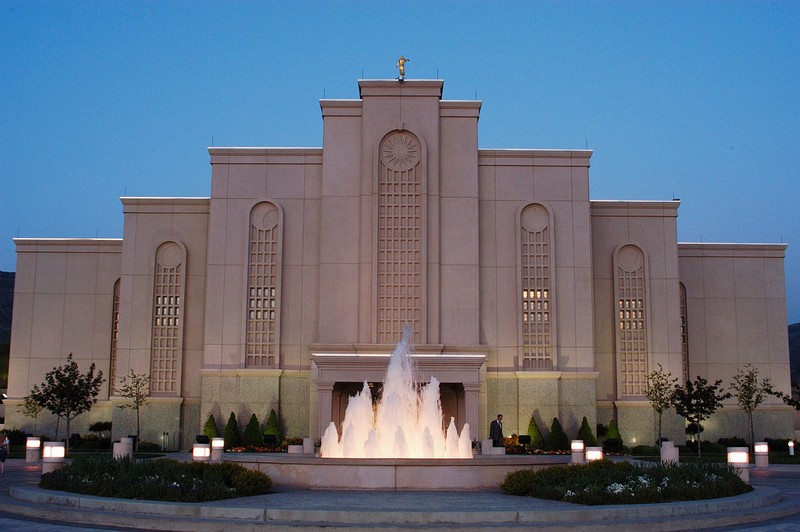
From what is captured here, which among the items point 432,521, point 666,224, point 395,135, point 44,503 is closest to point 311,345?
point 395,135

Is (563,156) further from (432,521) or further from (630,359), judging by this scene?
(432,521)

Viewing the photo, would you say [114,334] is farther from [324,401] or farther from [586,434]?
[586,434]

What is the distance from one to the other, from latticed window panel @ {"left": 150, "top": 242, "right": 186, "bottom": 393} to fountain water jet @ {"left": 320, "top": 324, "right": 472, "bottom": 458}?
14.7 m

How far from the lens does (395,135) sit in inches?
1559

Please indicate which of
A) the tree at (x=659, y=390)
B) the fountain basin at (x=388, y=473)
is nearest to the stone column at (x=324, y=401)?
the tree at (x=659, y=390)

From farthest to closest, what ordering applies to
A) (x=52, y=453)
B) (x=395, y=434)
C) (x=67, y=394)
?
(x=67, y=394)
(x=395, y=434)
(x=52, y=453)

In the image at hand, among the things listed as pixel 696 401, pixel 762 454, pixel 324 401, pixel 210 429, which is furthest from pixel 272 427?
pixel 762 454

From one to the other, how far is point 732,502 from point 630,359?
24217 millimetres

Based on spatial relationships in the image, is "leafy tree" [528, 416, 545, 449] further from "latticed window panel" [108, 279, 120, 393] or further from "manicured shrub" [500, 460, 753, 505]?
"latticed window panel" [108, 279, 120, 393]

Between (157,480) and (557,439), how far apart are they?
22654 mm

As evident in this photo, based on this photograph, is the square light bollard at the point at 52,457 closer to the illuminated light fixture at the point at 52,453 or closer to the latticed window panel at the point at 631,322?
the illuminated light fixture at the point at 52,453

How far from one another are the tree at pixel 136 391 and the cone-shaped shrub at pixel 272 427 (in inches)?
225

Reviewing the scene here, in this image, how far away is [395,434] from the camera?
79.2 ft

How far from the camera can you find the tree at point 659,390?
1478 inches
